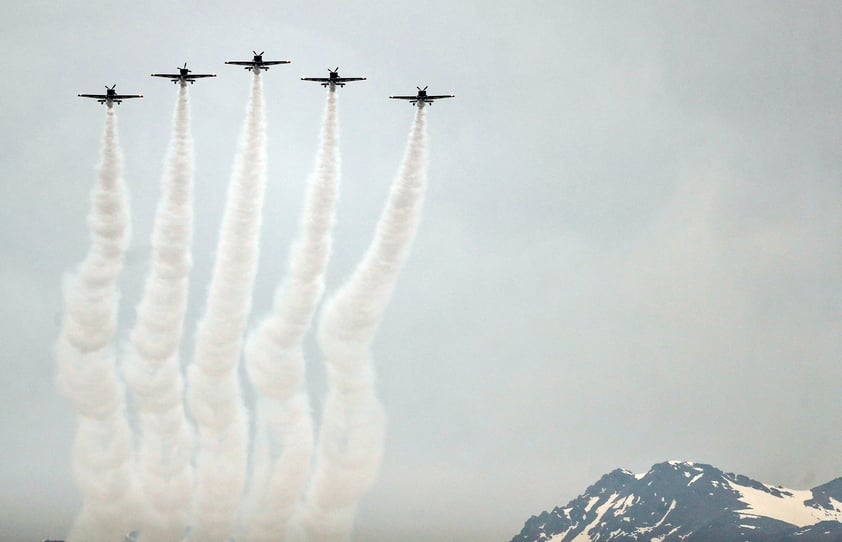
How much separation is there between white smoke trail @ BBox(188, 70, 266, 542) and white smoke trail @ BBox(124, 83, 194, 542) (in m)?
1.35

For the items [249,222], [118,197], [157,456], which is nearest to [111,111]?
[118,197]

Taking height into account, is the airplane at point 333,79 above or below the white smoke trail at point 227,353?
above

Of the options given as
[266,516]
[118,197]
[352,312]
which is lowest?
[266,516]

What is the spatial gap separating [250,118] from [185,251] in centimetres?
1095

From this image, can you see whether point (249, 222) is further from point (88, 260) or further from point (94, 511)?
point (94, 511)

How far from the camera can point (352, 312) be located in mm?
91188

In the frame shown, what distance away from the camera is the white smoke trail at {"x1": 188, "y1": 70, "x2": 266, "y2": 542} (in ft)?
291

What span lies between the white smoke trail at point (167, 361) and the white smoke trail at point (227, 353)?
135 centimetres

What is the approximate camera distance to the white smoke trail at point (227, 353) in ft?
291

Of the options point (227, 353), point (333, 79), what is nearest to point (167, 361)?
point (227, 353)

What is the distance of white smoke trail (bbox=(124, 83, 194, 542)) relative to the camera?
9000 centimetres

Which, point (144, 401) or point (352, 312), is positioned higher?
point (352, 312)

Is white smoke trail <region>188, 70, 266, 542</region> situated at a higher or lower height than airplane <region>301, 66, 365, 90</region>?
lower

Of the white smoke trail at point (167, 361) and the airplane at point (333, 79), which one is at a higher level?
the airplane at point (333, 79)
